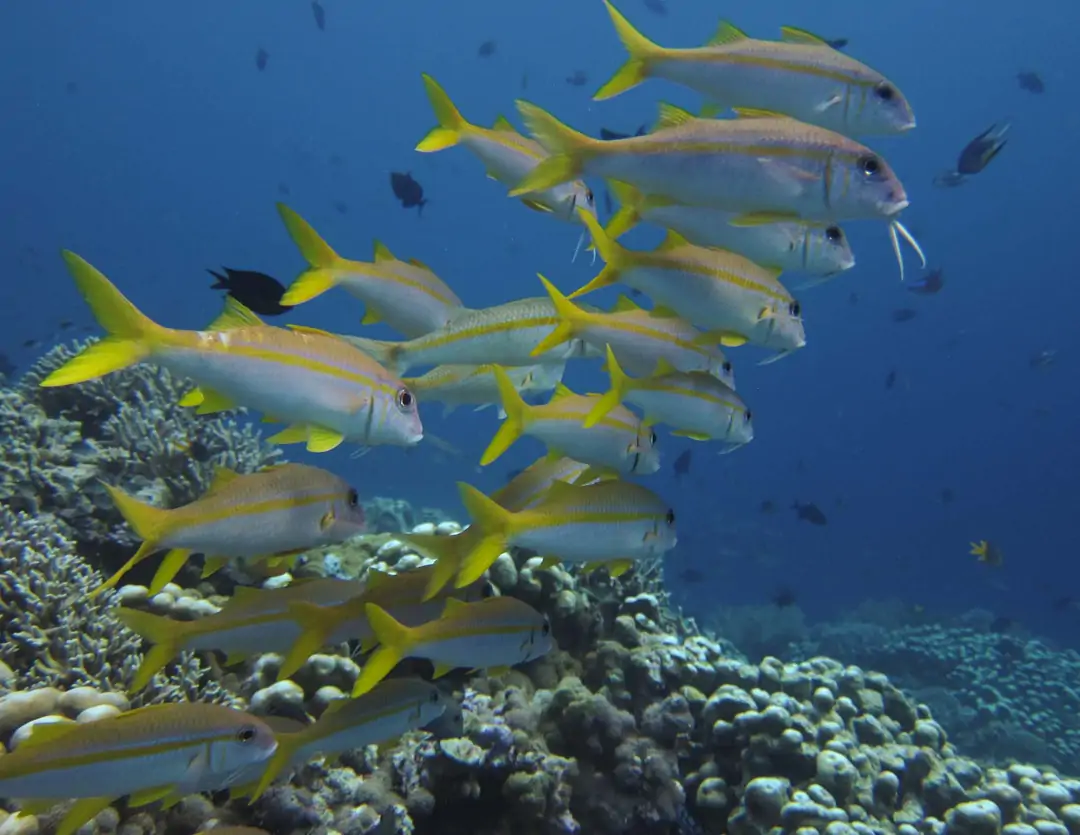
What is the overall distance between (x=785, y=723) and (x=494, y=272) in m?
93.5

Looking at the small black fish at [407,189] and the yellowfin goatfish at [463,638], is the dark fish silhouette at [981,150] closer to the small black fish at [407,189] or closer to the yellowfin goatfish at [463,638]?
the small black fish at [407,189]

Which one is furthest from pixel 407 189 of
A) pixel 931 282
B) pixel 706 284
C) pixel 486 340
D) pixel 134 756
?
pixel 931 282

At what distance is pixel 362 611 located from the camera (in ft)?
10.5

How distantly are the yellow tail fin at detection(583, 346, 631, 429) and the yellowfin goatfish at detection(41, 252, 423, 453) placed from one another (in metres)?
0.83

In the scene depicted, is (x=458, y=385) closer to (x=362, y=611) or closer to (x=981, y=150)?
(x=362, y=611)

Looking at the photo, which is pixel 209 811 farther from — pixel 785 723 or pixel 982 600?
pixel 982 600

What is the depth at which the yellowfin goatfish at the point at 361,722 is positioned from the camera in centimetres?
291

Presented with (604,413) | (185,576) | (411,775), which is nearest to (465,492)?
(604,413)

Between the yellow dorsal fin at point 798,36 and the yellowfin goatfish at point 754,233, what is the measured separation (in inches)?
34.6

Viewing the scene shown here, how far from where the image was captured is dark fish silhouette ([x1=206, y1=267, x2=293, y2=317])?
5375 millimetres

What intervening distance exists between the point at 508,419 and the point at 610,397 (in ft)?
1.65

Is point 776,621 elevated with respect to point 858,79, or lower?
lower

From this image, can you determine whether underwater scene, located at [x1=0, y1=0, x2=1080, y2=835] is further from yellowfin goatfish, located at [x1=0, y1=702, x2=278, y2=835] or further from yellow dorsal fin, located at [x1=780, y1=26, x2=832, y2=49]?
yellow dorsal fin, located at [x1=780, y1=26, x2=832, y2=49]

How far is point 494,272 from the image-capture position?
95.5 m
